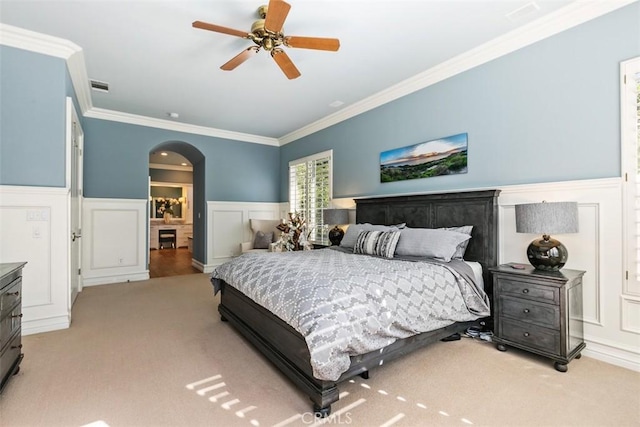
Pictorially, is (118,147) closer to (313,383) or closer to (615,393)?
(313,383)

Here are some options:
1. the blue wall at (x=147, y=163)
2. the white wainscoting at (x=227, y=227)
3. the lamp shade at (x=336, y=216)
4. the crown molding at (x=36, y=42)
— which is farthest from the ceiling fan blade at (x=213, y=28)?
the white wainscoting at (x=227, y=227)

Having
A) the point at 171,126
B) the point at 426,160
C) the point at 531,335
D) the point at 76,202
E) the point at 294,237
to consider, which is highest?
the point at 171,126

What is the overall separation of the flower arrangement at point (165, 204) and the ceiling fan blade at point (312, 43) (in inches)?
399

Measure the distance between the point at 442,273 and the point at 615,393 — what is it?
4.11 feet

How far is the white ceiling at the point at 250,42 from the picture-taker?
259 centimetres

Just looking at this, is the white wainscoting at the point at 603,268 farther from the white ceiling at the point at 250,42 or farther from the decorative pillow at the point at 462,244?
the white ceiling at the point at 250,42

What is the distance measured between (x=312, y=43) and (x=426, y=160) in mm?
2018

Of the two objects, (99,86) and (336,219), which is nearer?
(99,86)

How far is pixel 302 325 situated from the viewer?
1.82 metres

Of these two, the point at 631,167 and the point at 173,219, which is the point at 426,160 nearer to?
the point at 631,167

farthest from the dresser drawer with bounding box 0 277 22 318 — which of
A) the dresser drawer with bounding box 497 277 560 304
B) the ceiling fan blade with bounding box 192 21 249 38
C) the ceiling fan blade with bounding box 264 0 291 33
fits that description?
the dresser drawer with bounding box 497 277 560 304

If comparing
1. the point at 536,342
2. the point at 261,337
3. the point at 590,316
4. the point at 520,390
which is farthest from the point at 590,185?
the point at 261,337

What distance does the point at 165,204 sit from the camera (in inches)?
440

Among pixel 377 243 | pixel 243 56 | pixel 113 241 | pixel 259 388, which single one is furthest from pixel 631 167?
pixel 113 241
